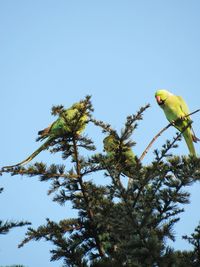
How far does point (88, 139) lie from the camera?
4680 mm

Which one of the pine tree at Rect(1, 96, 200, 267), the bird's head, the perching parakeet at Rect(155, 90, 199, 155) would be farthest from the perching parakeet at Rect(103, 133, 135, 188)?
the bird's head

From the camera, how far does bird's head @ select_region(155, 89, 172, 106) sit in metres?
8.90

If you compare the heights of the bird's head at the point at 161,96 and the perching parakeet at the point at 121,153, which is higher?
the bird's head at the point at 161,96

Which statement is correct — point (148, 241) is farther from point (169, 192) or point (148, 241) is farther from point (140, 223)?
point (169, 192)

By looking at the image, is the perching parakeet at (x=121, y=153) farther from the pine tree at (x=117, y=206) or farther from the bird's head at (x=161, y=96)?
the bird's head at (x=161, y=96)

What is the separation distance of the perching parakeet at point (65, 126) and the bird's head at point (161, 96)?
3990 millimetres

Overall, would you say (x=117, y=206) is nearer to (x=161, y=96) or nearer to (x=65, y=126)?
(x=65, y=126)

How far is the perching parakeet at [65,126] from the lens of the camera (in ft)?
14.2

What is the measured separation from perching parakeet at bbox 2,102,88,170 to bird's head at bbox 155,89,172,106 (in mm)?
3990

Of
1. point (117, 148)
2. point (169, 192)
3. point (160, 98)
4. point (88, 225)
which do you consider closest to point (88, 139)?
point (117, 148)

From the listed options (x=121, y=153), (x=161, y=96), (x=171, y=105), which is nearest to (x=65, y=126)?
(x=121, y=153)

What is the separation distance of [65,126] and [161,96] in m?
4.87

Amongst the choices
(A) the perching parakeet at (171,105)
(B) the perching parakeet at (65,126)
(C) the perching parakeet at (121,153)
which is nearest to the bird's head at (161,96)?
(A) the perching parakeet at (171,105)

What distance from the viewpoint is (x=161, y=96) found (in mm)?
9016
